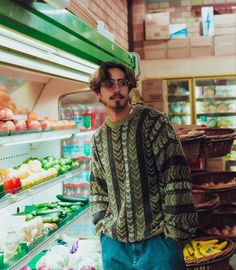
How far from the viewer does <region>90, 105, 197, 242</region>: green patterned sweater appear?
212 centimetres

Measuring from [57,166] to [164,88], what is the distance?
422 cm

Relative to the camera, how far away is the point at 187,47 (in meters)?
7.22

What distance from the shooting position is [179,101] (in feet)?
24.5

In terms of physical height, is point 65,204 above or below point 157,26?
below

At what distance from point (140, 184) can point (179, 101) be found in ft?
17.9

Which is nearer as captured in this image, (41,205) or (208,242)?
(41,205)

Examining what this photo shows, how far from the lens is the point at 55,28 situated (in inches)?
87.7

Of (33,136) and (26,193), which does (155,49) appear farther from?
(26,193)

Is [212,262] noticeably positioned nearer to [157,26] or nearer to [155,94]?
[155,94]

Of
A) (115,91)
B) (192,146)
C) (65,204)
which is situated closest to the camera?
(115,91)

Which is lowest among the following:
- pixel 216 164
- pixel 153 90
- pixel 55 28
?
pixel 216 164

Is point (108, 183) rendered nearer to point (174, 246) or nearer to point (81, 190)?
point (174, 246)

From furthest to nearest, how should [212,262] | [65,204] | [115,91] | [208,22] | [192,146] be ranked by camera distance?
[208,22] < [192,146] < [65,204] < [212,262] < [115,91]

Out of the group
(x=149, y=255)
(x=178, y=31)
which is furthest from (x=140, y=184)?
(x=178, y=31)
